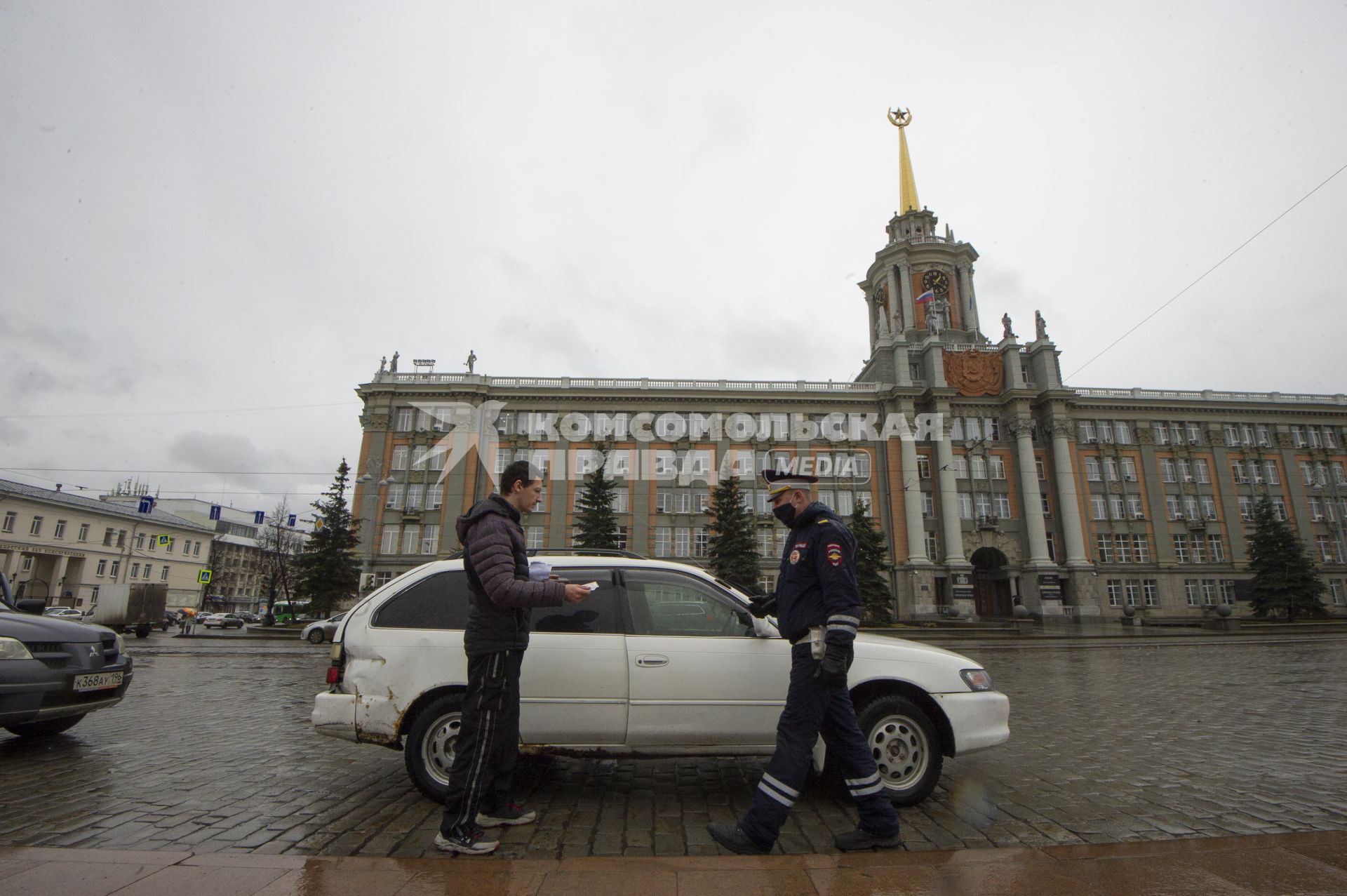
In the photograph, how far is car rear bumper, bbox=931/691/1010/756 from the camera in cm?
463

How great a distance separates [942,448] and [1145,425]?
17.7 meters

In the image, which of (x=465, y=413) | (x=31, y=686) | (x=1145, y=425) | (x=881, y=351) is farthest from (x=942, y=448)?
(x=31, y=686)

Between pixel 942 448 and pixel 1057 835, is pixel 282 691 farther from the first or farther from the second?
pixel 942 448

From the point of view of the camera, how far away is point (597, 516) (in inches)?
1638

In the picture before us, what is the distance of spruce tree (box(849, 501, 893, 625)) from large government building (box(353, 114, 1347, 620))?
24.5 feet

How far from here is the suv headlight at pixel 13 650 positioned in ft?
18.8

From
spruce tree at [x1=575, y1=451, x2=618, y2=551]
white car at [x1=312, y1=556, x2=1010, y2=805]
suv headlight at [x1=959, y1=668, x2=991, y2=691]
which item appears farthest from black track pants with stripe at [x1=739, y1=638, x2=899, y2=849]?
spruce tree at [x1=575, y1=451, x2=618, y2=551]

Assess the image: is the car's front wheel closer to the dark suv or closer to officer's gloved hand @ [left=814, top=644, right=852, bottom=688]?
officer's gloved hand @ [left=814, top=644, right=852, bottom=688]

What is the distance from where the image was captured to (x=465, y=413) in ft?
159

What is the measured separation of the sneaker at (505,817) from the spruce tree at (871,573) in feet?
106

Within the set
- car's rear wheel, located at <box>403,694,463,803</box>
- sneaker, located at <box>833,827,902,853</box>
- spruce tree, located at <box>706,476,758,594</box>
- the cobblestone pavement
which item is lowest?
the cobblestone pavement

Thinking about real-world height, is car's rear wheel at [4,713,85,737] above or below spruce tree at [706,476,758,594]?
below

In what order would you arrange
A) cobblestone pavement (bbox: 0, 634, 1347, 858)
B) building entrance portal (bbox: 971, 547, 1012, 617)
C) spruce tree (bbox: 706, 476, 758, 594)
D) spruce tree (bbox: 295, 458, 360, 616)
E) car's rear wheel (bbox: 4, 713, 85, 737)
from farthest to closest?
building entrance portal (bbox: 971, 547, 1012, 617) < spruce tree (bbox: 706, 476, 758, 594) < spruce tree (bbox: 295, 458, 360, 616) < car's rear wheel (bbox: 4, 713, 85, 737) < cobblestone pavement (bbox: 0, 634, 1347, 858)

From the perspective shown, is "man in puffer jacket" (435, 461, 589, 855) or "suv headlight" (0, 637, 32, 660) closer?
"man in puffer jacket" (435, 461, 589, 855)
